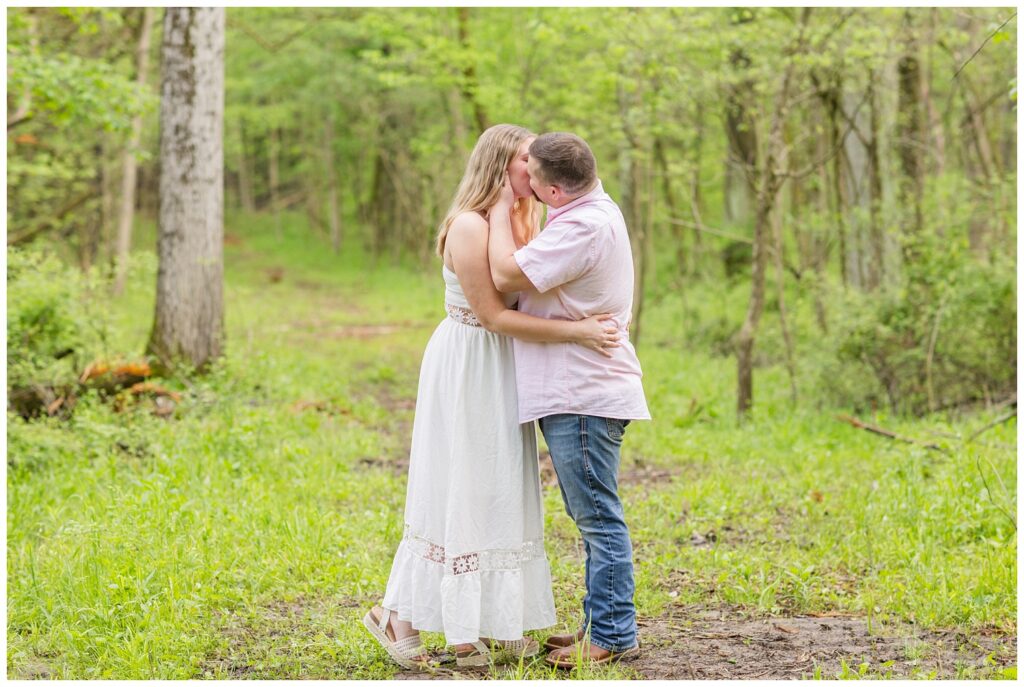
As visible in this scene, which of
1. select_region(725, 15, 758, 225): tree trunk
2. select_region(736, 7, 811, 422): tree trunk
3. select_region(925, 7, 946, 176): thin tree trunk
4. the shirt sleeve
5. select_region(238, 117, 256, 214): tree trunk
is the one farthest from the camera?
select_region(238, 117, 256, 214): tree trunk

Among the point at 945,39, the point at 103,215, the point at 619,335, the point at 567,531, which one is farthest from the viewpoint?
the point at 103,215

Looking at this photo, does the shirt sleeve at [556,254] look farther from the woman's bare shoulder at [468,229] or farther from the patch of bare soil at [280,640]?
the patch of bare soil at [280,640]

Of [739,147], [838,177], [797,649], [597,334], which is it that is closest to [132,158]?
[739,147]

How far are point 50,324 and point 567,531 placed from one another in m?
4.97

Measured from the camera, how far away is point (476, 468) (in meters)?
3.87

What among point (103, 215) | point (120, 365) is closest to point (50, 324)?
Result: point (120, 365)

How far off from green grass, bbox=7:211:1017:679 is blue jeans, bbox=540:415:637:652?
0.19m

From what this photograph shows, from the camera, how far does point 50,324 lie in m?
8.34

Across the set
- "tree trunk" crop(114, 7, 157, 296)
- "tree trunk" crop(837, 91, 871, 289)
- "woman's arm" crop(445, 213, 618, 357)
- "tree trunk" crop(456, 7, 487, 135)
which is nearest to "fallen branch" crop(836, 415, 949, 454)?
"tree trunk" crop(837, 91, 871, 289)

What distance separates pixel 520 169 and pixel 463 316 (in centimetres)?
60

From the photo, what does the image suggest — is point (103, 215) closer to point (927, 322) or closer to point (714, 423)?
point (714, 423)

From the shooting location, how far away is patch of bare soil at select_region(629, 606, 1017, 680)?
380 cm

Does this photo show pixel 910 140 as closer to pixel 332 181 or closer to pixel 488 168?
pixel 488 168

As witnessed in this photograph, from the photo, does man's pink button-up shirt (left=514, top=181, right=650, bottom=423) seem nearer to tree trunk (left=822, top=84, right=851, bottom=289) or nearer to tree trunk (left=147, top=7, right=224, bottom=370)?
tree trunk (left=147, top=7, right=224, bottom=370)
